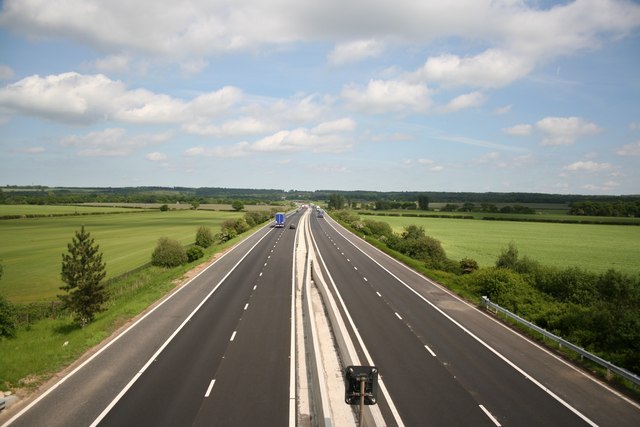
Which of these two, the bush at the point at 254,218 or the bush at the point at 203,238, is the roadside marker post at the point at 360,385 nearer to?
the bush at the point at 203,238

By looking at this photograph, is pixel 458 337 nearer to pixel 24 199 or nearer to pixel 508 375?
pixel 508 375

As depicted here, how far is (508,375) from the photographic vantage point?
1686 centimetres

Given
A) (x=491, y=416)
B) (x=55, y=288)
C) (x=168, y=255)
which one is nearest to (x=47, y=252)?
(x=55, y=288)

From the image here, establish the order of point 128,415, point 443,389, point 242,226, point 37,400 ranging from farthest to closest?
point 242,226 → point 443,389 → point 37,400 → point 128,415

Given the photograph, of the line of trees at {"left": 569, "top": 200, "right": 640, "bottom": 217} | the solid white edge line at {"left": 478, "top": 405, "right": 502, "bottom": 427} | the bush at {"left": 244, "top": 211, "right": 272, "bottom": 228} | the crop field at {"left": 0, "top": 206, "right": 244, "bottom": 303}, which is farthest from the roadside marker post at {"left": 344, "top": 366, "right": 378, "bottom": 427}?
the line of trees at {"left": 569, "top": 200, "right": 640, "bottom": 217}

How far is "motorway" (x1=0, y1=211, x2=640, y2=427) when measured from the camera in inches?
529

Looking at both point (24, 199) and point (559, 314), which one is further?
point (24, 199)

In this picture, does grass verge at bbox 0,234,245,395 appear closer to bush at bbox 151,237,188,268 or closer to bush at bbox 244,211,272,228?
bush at bbox 151,237,188,268

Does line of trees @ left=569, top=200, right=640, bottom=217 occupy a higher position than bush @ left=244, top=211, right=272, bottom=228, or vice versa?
line of trees @ left=569, top=200, right=640, bottom=217

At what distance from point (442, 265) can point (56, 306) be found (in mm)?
36736

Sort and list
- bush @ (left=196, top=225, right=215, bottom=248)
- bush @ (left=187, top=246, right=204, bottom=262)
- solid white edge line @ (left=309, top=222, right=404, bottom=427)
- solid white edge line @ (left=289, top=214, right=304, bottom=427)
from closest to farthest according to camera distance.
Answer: solid white edge line @ (left=309, top=222, right=404, bottom=427) → solid white edge line @ (left=289, top=214, right=304, bottom=427) → bush @ (left=187, top=246, right=204, bottom=262) → bush @ (left=196, top=225, right=215, bottom=248)

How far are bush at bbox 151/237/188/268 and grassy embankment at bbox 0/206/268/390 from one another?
143cm

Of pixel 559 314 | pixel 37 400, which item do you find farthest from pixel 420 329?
pixel 37 400

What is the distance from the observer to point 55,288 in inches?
1510
